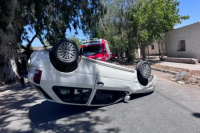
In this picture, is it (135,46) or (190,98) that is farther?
(135,46)

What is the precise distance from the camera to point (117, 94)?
218 inches

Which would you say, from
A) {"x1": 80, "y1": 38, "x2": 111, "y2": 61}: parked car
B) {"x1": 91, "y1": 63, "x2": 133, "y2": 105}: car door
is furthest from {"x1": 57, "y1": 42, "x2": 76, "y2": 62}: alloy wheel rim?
{"x1": 80, "y1": 38, "x2": 111, "y2": 61}: parked car

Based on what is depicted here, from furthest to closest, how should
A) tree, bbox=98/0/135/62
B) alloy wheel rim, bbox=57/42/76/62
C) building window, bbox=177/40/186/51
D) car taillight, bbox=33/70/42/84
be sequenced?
tree, bbox=98/0/135/62 < building window, bbox=177/40/186/51 < alloy wheel rim, bbox=57/42/76/62 < car taillight, bbox=33/70/42/84

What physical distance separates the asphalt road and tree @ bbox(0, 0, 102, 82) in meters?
7.01

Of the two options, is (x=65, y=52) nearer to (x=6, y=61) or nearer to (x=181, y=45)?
(x=6, y=61)

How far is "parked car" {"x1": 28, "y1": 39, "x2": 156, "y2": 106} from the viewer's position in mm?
4176

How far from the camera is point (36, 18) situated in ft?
48.3

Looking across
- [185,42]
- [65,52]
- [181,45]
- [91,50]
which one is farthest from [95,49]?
[181,45]

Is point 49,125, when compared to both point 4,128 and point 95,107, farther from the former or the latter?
point 95,107

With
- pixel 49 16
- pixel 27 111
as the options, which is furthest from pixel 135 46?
pixel 27 111

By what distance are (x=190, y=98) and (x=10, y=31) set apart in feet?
36.6

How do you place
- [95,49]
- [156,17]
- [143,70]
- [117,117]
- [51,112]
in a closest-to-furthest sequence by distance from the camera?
1. [117,117]
2. [51,112]
3. [143,70]
4. [95,49]
5. [156,17]

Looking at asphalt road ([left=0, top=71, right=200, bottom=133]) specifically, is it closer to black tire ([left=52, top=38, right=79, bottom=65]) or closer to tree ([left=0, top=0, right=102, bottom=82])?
black tire ([left=52, top=38, right=79, bottom=65])

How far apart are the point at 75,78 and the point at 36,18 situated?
1211cm
